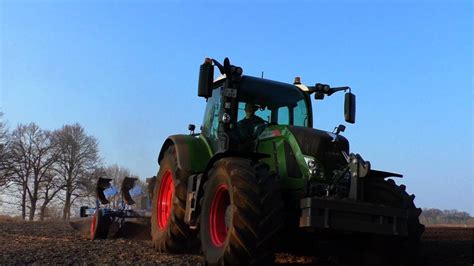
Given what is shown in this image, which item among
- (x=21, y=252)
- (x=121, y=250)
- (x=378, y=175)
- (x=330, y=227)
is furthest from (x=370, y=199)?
(x=21, y=252)

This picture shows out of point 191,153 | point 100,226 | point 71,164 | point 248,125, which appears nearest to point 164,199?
point 191,153

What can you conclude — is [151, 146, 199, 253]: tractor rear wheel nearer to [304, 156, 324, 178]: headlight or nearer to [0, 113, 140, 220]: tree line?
[304, 156, 324, 178]: headlight

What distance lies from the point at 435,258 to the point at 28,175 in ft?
154

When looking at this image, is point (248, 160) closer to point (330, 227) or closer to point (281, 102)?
point (330, 227)

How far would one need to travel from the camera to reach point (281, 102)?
755 centimetres

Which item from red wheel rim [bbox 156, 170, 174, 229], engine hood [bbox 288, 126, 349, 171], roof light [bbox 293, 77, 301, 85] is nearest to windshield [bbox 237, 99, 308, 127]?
roof light [bbox 293, 77, 301, 85]

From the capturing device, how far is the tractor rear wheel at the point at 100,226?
9969 millimetres

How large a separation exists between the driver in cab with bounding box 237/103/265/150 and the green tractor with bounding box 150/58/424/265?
1 cm

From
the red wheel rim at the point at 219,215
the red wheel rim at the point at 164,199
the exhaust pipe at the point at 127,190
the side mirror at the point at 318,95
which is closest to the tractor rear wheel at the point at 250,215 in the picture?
the red wheel rim at the point at 219,215

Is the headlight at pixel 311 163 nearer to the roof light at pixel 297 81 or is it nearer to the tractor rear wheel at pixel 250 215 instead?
the tractor rear wheel at pixel 250 215

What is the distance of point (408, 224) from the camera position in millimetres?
5734

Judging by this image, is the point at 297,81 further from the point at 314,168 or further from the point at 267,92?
the point at 314,168

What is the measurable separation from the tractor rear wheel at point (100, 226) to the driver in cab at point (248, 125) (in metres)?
4.34

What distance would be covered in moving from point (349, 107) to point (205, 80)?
2217mm
